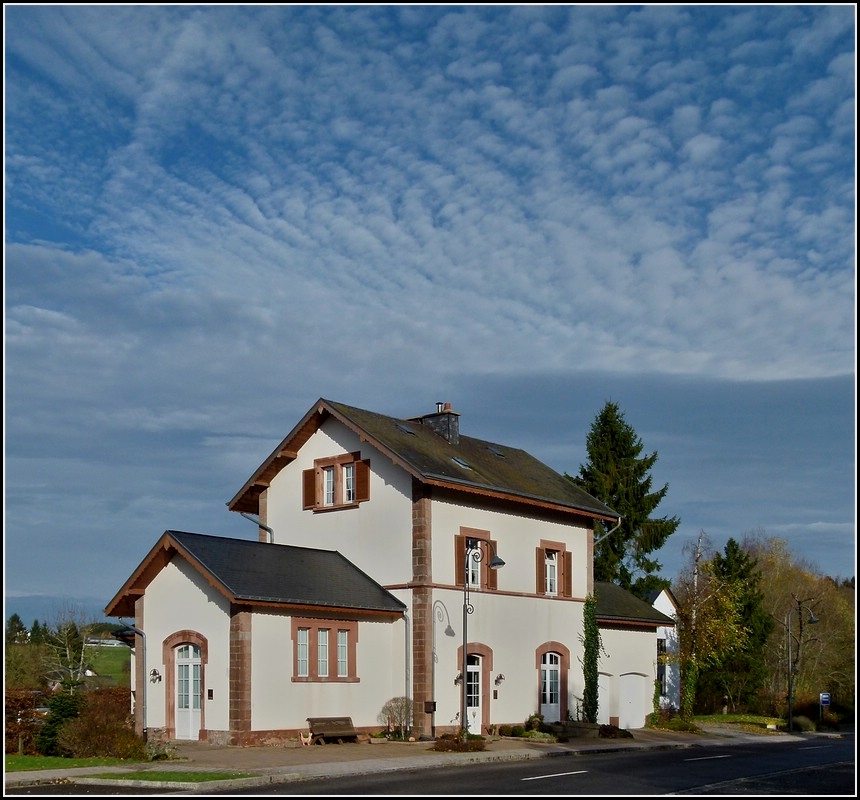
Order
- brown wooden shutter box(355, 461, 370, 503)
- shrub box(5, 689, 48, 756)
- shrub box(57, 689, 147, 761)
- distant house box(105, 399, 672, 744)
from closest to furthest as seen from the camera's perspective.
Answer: shrub box(57, 689, 147, 761), distant house box(105, 399, 672, 744), shrub box(5, 689, 48, 756), brown wooden shutter box(355, 461, 370, 503)

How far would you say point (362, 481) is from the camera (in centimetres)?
3195

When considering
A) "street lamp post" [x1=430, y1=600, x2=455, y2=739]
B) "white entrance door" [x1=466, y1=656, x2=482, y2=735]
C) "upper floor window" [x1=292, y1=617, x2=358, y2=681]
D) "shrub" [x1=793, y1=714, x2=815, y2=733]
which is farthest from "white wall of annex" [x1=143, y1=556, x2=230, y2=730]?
"shrub" [x1=793, y1=714, x2=815, y2=733]

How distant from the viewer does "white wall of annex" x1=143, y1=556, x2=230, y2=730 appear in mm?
26688

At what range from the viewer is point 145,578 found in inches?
1158

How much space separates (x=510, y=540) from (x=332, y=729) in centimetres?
846

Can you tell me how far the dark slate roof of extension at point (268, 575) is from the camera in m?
26.7

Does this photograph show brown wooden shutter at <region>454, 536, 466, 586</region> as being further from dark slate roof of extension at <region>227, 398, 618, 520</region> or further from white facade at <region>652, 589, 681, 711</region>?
white facade at <region>652, 589, 681, 711</region>

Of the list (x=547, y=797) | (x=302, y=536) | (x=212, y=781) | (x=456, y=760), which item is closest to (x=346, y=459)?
(x=302, y=536)

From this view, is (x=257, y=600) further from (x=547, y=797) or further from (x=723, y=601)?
(x=723, y=601)

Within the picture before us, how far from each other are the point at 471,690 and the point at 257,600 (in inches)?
311

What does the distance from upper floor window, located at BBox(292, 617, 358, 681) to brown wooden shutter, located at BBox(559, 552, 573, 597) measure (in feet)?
28.4

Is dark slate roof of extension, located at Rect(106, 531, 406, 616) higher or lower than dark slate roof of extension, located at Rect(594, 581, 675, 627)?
higher

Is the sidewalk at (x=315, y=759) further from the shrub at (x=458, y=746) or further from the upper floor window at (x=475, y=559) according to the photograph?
the upper floor window at (x=475, y=559)

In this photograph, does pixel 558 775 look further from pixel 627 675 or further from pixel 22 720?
pixel 627 675
